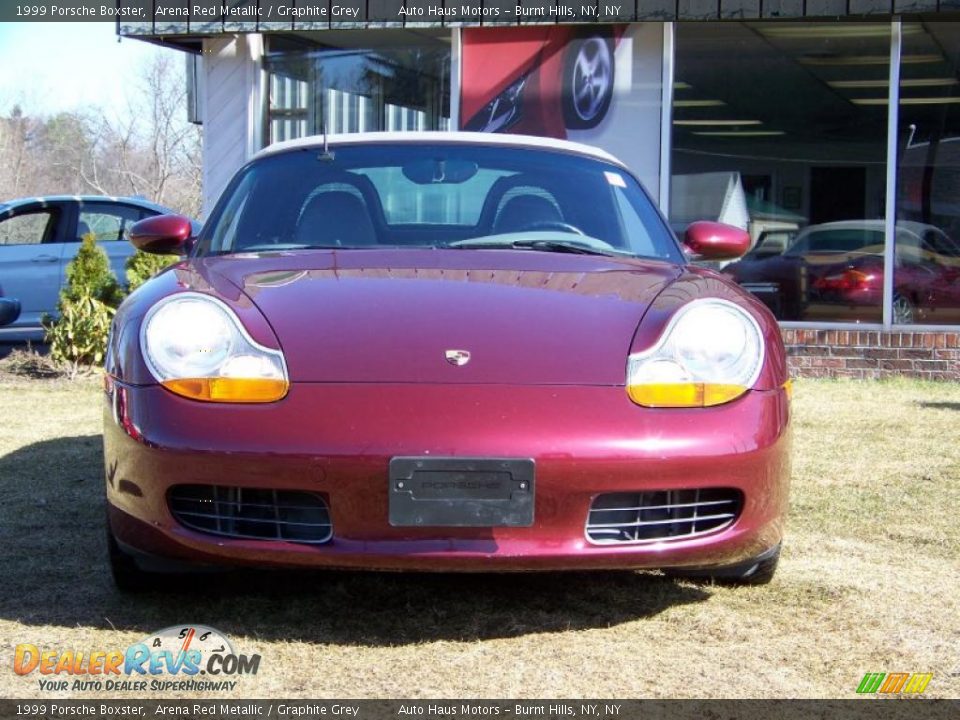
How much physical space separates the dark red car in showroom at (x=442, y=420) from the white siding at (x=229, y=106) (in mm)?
7315

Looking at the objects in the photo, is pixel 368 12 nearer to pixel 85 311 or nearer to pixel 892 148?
pixel 85 311

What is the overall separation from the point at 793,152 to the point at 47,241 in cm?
682

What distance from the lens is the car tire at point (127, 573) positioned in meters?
3.19

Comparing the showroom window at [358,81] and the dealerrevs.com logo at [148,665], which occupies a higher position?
the showroom window at [358,81]

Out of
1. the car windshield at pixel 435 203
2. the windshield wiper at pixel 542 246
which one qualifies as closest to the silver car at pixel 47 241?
the car windshield at pixel 435 203

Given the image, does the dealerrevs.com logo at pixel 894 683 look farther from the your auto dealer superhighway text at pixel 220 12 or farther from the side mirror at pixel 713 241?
the your auto dealer superhighway text at pixel 220 12

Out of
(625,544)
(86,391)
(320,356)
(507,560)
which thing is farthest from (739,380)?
(86,391)

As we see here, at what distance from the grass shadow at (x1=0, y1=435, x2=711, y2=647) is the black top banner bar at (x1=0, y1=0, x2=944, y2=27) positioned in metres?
6.58

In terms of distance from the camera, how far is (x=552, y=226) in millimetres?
3918

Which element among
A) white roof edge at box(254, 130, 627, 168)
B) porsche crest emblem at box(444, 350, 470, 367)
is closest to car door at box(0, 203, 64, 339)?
white roof edge at box(254, 130, 627, 168)

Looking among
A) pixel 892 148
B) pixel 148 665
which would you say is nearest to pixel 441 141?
pixel 148 665

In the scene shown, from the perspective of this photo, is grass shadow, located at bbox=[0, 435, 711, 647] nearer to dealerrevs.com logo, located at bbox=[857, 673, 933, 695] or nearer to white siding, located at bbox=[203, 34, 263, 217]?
dealerrevs.com logo, located at bbox=[857, 673, 933, 695]

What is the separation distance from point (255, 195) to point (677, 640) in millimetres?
2034

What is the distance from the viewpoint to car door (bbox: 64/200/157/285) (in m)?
11.4
